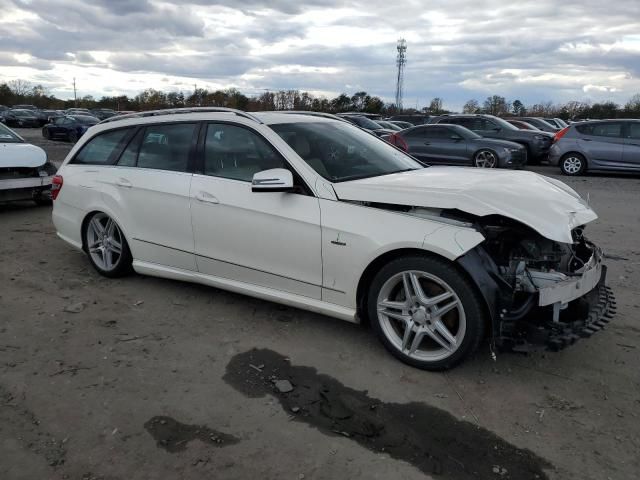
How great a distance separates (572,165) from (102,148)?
12.6 m

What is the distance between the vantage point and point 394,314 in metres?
3.64

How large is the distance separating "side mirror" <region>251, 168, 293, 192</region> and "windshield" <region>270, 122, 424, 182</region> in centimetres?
31

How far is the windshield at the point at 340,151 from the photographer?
13.6ft

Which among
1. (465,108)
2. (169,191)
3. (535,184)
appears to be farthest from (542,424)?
(465,108)

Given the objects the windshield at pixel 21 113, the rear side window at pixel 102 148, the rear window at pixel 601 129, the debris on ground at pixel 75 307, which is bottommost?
the debris on ground at pixel 75 307

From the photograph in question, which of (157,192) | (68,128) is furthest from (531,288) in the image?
(68,128)

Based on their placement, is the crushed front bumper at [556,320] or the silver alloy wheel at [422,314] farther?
the silver alloy wheel at [422,314]

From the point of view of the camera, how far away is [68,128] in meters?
27.6

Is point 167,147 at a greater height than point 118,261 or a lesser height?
greater

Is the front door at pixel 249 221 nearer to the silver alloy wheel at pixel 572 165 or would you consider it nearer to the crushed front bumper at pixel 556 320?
the crushed front bumper at pixel 556 320

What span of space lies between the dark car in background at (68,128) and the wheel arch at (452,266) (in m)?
26.7

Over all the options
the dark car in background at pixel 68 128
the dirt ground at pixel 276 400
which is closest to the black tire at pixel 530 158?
the dirt ground at pixel 276 400

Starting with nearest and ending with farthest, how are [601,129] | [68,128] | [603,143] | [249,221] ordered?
[249,221], [603,143], [601,129], [68,128]

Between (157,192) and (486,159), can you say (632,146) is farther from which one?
(157,192)
